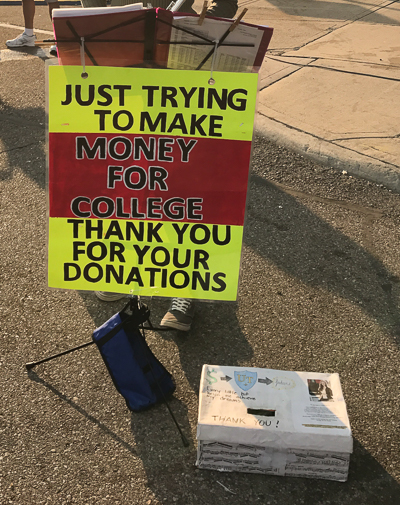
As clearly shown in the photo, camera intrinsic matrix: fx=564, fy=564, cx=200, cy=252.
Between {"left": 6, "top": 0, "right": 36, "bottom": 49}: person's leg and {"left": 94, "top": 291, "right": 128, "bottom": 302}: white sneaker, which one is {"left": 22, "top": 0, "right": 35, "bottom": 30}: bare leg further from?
{"left": 94, "top": 291, "right": 128, "bottom": 302}: white sneaker

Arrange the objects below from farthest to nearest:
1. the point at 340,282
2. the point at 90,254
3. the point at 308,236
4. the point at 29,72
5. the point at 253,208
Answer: the point at 29,72
the point at 253,208
the point at 308,236
the point at 340,282
the point at 90,254

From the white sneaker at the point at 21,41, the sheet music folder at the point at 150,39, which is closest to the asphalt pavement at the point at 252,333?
the sheet music folder at the point at 150,39

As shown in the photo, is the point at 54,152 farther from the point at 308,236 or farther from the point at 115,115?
the point at 308,236

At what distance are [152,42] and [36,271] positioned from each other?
5.89 ft

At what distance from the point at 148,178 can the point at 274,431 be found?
1165mm

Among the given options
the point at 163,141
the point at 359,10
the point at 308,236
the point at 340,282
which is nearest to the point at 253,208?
the point at 308,236

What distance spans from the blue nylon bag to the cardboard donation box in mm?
286

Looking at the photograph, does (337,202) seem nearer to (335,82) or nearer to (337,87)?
(337,87)

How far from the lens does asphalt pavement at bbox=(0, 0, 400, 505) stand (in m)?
2.33

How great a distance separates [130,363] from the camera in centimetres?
258

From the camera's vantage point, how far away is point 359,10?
28.5ft

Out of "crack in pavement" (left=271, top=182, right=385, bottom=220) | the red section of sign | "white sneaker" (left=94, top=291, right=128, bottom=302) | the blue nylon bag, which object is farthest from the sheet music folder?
"crack in pavement" (left=271, top=182, right=385, bottom=220)

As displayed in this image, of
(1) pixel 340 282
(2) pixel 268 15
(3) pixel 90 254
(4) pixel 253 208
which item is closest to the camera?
(3) pixel 90 254

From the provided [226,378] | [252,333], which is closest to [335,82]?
[252,333]
